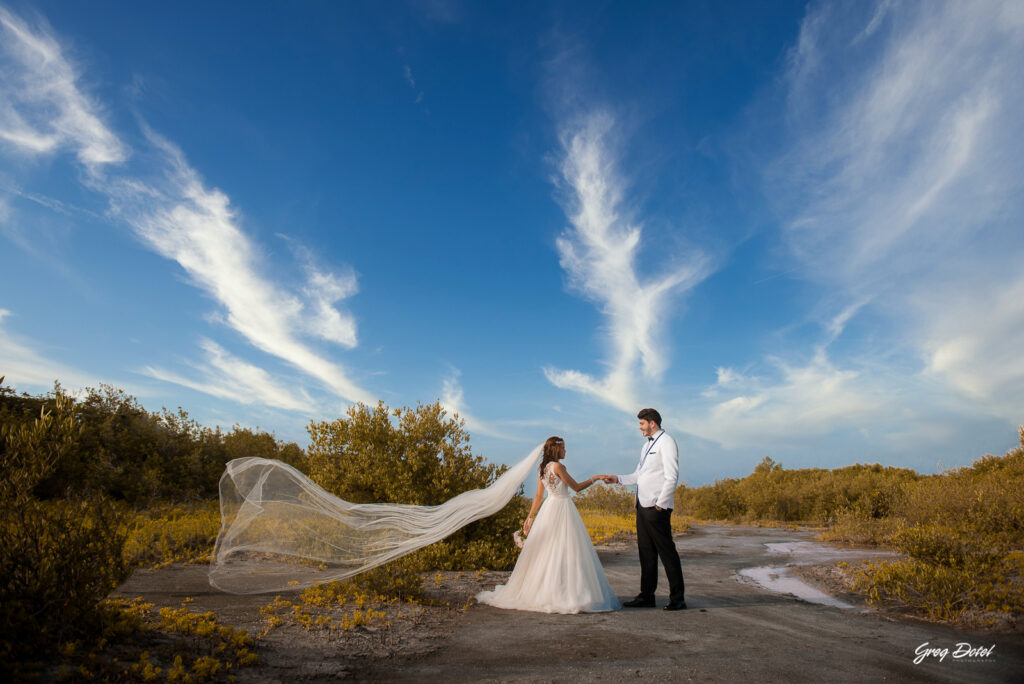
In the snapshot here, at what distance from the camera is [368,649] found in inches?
227

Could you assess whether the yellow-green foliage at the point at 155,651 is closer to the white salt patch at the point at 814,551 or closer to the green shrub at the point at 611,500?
the white salt patch at the point at 814,551

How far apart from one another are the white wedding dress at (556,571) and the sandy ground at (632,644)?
28cm

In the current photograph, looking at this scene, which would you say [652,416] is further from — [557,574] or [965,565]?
[965,565]

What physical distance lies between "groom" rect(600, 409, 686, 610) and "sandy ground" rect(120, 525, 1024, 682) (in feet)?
1.14

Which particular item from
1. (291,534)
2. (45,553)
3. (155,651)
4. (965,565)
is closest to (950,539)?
(965,565)

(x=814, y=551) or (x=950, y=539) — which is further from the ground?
(x=950, y=539)

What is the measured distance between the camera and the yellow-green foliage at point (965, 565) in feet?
25.3

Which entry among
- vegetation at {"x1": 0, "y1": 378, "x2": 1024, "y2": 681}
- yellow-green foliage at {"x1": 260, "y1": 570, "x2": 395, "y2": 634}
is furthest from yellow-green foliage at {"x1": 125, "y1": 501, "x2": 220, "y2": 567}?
yellow-green foliage at {"x1": 260, "y1": 570, "x2": 395, "y2": 634}

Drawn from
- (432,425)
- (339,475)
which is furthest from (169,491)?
(432,425)

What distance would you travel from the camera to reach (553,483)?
8805 mm

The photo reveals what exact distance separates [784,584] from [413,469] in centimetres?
755

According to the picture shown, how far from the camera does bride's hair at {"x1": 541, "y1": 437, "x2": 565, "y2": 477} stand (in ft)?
29.0

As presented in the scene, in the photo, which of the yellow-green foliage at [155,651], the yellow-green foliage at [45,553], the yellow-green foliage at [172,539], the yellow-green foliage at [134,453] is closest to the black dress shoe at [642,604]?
the yellow-green foliage at [155,651]

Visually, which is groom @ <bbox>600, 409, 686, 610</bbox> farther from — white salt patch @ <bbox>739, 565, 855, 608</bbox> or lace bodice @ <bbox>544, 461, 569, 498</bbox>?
white salt patch @ <bbox>739, 565, 855, 608</bbox>
